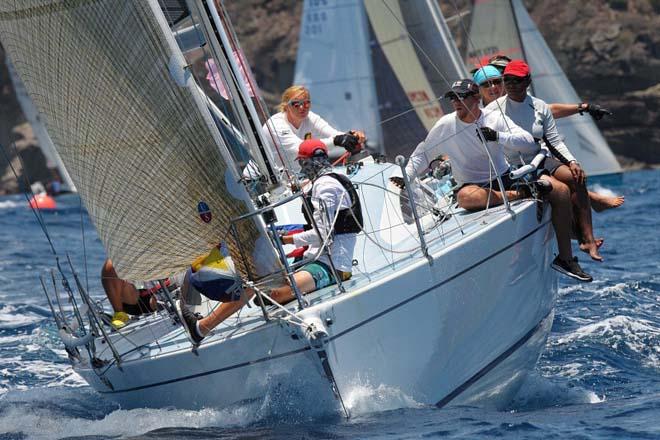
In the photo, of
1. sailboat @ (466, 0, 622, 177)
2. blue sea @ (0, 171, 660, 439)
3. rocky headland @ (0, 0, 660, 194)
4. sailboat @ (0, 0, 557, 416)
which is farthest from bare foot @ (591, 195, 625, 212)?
rocky headland @ (0, 0, 660, 194)

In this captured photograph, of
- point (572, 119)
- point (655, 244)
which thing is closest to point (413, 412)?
point (655, 244)

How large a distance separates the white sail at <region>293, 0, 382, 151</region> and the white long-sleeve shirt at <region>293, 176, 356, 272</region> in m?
16.0

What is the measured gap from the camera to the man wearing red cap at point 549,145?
23.2 ft

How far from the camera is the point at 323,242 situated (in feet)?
19.3

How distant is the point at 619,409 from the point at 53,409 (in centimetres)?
333

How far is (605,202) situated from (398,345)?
83.7 inches

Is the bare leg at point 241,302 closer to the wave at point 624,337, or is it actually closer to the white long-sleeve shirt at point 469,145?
the white long-sleeve shirt at point 469,145

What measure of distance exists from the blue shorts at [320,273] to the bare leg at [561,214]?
156 centimetres

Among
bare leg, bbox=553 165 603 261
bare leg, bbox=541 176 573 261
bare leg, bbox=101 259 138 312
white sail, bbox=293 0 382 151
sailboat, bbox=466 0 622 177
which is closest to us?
bare leg, bbox=541 176 573 261

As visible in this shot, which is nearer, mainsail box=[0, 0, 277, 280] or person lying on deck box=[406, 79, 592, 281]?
Result: mainsail box=[0, 0, 277, 280]

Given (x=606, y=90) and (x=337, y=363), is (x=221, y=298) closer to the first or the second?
(x=337, y=363)

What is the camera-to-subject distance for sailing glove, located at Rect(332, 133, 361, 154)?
24.0 feet

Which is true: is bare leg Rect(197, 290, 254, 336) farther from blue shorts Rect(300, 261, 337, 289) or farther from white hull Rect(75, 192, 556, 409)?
blue shorts Rect(300, 261, 337, 289)

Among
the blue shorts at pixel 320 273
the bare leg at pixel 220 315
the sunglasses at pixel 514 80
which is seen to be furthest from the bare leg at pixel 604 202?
the bare leg at pixel 220 315
